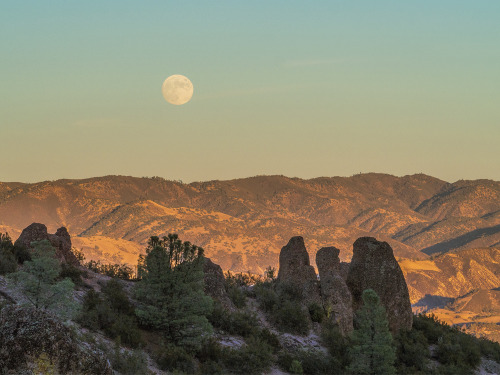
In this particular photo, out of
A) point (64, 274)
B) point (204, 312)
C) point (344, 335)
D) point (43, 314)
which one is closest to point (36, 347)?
point (43, 314)

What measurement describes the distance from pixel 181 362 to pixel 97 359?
40.8 feet

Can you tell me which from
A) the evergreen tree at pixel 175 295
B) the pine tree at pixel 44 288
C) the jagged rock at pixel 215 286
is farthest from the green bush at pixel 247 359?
the pine tree at pixel 44 288

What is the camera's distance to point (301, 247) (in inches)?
1503

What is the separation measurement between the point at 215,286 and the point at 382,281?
8.95 metres

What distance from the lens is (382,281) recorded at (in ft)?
118

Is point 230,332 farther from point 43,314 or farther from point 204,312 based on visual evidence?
point 43,314

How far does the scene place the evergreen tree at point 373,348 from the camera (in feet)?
89.8

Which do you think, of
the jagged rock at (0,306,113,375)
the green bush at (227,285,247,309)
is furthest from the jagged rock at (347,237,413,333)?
the jagged rock at (0,306,113,375)

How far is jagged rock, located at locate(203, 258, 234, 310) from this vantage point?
3100 cm

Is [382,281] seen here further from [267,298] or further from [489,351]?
[489,351]

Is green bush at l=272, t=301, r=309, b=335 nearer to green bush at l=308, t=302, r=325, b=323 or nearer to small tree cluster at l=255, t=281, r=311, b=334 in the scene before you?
small tree cluster at l=255, t=281, r=311, b=334

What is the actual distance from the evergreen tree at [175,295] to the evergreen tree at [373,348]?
5.77 m

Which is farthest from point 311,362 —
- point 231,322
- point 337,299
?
point 337,299

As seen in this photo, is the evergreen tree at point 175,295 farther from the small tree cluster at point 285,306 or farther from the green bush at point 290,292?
the green bush at point 290,292
